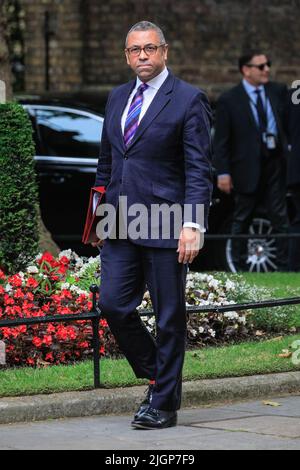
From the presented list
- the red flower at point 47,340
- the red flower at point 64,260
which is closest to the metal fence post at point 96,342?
the red flower at point 47,340

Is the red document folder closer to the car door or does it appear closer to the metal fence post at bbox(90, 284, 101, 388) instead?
the metal fence post at bbox(90, 284, 101, 388)

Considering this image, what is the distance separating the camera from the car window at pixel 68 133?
543 inches

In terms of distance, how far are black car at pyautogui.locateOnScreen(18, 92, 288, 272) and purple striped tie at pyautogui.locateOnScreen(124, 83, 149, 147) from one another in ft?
20.4

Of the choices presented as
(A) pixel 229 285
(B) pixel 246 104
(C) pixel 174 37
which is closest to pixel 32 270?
(A) pixel 229 285

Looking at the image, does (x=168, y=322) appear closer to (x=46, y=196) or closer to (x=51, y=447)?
(x=51, y=447)

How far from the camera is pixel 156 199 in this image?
725 centimetres

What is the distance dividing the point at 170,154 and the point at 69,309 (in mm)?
2248

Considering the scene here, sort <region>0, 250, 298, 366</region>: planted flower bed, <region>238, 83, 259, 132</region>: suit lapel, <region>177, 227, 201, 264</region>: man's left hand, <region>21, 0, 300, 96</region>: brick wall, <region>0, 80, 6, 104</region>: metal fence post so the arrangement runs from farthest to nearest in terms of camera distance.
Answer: <region>21, 0, 300, 96</region>: brick wall < <region>238, 83, 259, 132</region>: suit lapel < <region>0, 80, 6, 104</region>: metal fence post < <region>0, 250, 298, 366</region>: planted flower bed < <region>177, 227, 201, 264</region>: man's left hand

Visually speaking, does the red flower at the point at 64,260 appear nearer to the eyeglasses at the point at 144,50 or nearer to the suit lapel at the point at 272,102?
the eyeglasses at the point at 144,50

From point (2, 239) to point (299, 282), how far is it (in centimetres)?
316

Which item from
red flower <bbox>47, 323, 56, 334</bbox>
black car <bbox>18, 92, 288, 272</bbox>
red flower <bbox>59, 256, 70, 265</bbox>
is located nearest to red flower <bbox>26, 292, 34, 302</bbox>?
red flower <bbox>47, 323, 56, 334</bbox>

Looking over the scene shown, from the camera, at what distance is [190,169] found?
283 inches

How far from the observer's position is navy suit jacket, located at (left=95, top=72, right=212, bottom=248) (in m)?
7.17

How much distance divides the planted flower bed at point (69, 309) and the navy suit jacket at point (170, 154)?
182cm
